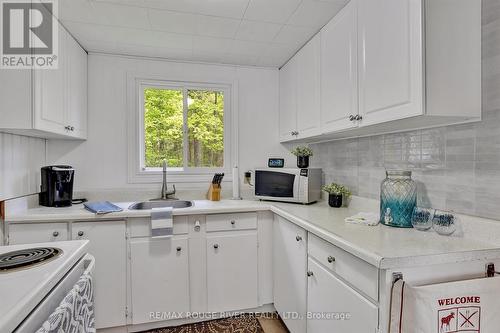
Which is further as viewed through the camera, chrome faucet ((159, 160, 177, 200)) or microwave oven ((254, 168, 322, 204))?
chrome faucet ((159, 160, 177, 200))

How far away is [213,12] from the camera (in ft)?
5.74

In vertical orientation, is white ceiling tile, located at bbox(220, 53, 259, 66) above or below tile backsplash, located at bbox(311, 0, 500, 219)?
above

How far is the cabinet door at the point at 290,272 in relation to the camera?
162cm

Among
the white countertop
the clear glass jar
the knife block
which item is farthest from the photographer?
the knife block

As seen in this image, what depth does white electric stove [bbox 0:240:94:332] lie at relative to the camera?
2.09 ft

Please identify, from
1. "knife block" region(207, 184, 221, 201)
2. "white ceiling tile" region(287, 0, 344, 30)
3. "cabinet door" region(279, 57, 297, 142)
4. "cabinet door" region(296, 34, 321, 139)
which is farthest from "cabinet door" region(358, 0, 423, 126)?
"knife block" region(207, 184, 221, 201)

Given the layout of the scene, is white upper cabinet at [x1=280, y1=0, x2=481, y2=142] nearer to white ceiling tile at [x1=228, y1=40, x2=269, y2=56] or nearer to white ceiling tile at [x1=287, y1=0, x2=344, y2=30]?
white ceiling tile at [x1=287, y1=0, x2=344, y2=30]

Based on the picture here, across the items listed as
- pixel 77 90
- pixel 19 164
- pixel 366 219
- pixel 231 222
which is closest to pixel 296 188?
pixel 231 222

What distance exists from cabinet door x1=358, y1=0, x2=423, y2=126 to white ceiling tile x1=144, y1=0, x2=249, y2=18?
2.39 ft

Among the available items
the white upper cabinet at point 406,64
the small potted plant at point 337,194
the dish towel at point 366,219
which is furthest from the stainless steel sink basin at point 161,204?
the white upper cabinet at point 406,64

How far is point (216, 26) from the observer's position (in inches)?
75.7

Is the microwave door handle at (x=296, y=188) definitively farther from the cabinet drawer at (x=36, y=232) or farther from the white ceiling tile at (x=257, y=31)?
the cabinet drawer at (x=36, y=232)

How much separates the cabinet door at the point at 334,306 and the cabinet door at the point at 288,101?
4.27 ft

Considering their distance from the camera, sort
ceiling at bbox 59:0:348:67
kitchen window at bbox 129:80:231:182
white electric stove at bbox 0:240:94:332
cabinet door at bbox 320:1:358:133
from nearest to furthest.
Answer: white electric stove at bbox 0:240:94:332, cabinet door at bbox 320:1:358:133, ceiling at bbox 59:0:348:67, kitchen window at bbox 129:80:231:182
